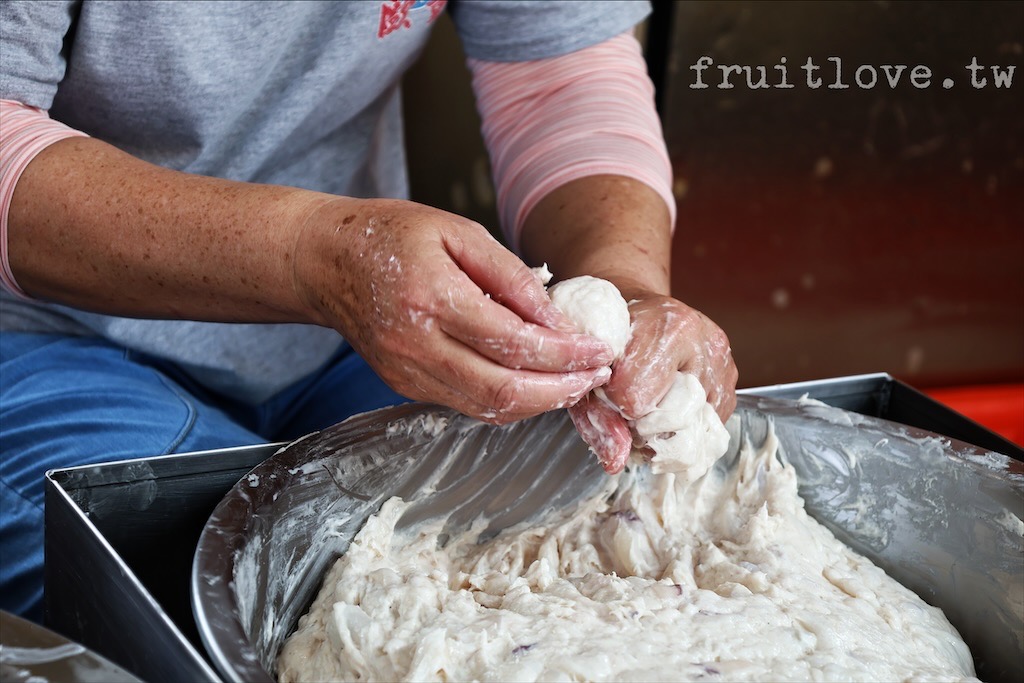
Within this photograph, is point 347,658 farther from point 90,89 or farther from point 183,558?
point 90,89

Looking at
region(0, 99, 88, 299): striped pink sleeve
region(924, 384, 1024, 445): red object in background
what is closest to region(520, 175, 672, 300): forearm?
region(0, 99, 88, 299): striped pink sleeve

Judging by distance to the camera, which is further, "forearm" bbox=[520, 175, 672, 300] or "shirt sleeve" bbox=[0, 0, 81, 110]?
"forearm" bbox=[520, 175, 672, 300]

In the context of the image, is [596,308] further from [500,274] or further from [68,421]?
[68,421]

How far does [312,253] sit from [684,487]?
0.44 metres

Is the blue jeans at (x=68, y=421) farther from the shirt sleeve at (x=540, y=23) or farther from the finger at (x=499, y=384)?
the shirt sleeve at (x=540, y=23)

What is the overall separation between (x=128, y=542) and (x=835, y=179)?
1.59 metres

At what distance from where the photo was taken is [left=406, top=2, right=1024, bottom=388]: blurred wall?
6.08ft

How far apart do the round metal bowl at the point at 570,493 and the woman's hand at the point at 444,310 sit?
132 mm

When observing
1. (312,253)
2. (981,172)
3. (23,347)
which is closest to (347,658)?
(312,253)

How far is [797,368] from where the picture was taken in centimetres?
216

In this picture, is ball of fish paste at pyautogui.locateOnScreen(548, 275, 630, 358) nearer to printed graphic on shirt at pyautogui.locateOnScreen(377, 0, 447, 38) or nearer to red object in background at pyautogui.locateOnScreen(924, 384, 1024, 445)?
printed graphic on shirt at pyautogui.locateOnScreen(377, 0, 447, 38)

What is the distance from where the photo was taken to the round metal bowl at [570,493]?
829 millimetres

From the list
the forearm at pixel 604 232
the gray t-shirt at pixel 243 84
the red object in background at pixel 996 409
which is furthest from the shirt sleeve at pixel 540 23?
the red object in background at pixel 996 409

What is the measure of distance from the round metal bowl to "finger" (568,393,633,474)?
0.36ft
